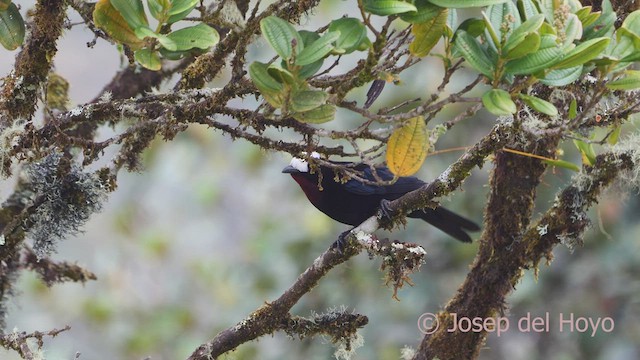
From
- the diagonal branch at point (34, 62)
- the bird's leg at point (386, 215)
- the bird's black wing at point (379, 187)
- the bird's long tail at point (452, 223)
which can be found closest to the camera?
the diagonal branch at point (34, 62)

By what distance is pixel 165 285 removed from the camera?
5883 mm

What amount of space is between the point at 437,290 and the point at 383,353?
0.46 metres

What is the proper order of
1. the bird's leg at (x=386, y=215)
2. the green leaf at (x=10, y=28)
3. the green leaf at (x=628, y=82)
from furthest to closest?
the bird's leg at (x=386, y=215), the green leaf at (x=10, y=28), the green leaf at (x=628, y=82)

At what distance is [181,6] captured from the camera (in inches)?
65.9

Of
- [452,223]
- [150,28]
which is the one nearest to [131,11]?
[150,28]

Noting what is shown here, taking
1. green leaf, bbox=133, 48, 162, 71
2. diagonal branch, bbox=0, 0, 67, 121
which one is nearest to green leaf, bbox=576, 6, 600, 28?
green leaf, bbox=133, 48, 162, 71

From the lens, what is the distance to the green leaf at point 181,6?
1.66 metres

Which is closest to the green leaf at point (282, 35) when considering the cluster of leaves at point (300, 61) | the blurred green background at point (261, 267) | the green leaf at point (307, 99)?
the cluster of leaves at point (300, 61)

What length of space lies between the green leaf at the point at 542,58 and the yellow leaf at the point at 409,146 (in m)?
0.25

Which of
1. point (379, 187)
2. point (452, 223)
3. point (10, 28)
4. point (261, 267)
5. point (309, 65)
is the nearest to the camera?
point (309, 65)

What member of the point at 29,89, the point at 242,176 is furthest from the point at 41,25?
the point at 242,176

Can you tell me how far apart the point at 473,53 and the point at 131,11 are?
0.66 metres

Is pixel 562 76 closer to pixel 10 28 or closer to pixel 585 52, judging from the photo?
pixel 585 52

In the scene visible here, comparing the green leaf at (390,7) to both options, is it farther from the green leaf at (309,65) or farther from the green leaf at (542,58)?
the green leaf at (542,58)
